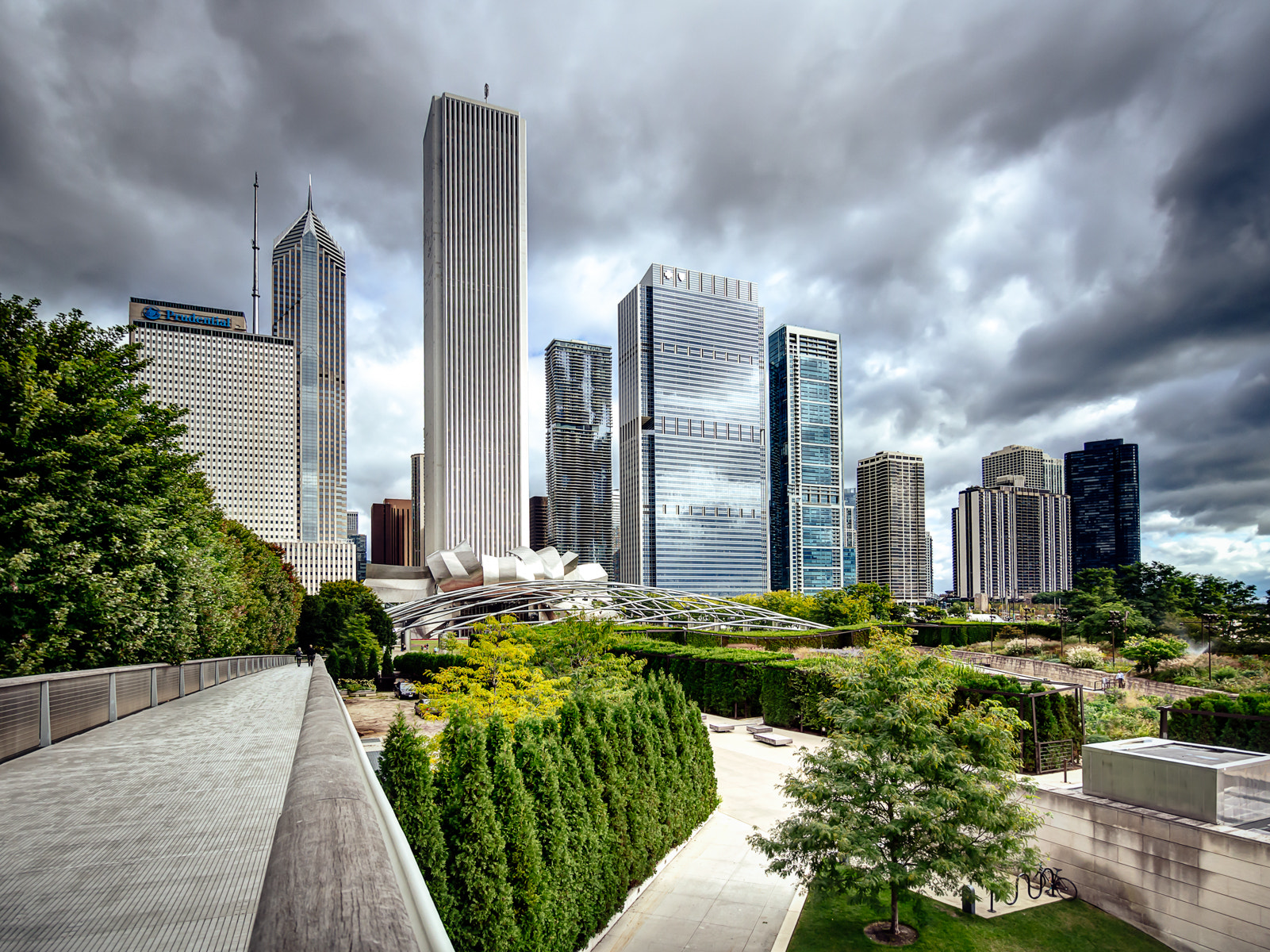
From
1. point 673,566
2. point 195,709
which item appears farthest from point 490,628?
point 673,566

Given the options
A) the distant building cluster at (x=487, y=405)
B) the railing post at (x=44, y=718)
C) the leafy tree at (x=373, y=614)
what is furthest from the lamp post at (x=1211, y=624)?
the distant building cluster at (x=487, y=405)

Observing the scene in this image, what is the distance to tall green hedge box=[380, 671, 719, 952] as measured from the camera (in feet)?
27.1

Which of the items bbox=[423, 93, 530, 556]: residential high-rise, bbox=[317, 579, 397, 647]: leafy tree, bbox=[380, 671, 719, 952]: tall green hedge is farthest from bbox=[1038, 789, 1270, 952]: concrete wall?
bbox=[423, 93, 530, 556]: residential high-rise

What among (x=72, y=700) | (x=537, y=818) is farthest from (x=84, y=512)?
(x=537, y=818)

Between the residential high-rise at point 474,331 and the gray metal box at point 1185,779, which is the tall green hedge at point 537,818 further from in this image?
the residential high-rise at point 474,331

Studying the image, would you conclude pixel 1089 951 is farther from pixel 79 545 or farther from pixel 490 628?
pixel 490 628

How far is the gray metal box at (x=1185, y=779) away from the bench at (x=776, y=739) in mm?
13049

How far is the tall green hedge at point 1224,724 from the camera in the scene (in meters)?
17.3

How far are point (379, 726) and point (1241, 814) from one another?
24882 mm

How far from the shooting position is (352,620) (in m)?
50.0

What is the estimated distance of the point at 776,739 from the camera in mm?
25859

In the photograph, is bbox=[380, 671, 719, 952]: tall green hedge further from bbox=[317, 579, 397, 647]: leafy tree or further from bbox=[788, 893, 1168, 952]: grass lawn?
bbox=[317, 579, 397, 647]: leafy tree

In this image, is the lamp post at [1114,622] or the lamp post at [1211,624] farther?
the lamp post at [1114,622]

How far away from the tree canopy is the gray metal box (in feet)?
64.3
